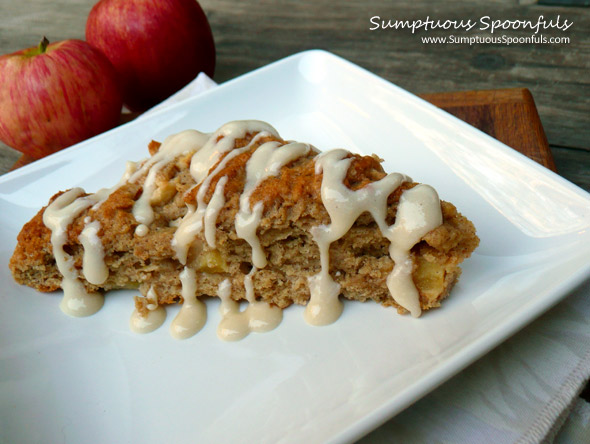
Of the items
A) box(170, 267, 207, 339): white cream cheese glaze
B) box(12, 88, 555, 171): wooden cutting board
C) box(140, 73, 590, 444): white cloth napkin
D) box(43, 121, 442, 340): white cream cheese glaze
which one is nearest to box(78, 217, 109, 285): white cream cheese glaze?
box(43, 121, 442, 340): white cream cheese glaze

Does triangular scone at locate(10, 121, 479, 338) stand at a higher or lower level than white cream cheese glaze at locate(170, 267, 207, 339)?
higher

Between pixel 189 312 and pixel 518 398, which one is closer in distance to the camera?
pixel 518 398

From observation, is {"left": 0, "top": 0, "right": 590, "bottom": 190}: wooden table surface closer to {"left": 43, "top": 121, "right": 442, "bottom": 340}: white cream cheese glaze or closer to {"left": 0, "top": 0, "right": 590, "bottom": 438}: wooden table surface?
{"left": 0, "top": 0, "right": 590, "bottom": 438}: wooden table surface

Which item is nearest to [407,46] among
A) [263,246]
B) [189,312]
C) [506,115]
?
[506,115]

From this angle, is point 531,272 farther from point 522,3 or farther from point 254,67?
point 522,3

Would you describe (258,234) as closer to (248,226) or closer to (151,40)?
(248,226)

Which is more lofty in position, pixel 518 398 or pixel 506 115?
pixel 506 115

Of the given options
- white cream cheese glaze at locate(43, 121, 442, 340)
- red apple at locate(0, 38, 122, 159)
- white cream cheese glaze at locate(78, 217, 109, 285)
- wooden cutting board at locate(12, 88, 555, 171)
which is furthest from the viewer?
red apple at locate(0, 38, 122, 159)
